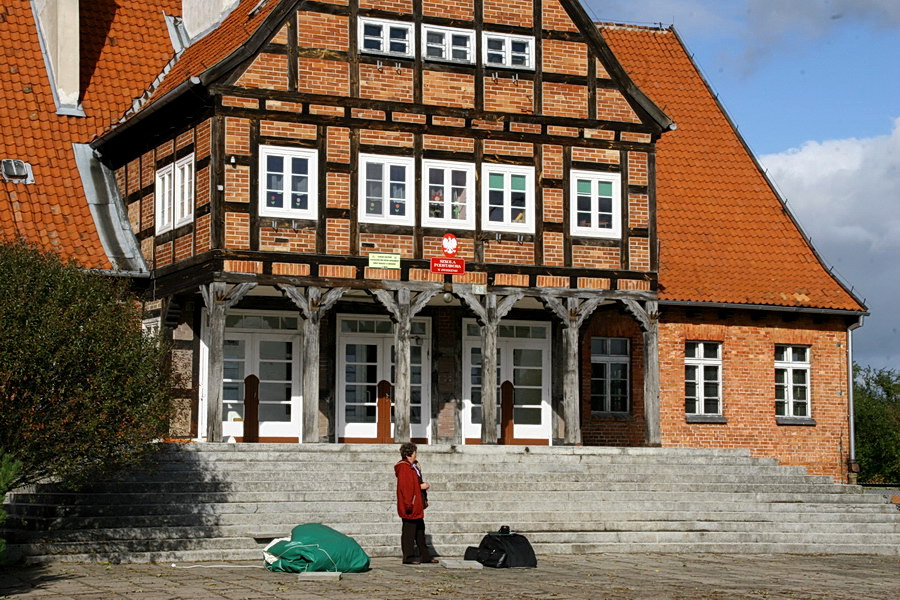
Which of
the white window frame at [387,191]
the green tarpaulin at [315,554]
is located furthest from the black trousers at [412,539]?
the white window frame at [387,191]

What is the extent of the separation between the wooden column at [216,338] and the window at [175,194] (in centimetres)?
172

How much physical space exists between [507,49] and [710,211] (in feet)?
21.7

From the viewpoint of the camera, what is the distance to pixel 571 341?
24.8 meters

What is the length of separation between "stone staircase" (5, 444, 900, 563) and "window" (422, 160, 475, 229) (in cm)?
430

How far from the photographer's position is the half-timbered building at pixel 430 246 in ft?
76.7

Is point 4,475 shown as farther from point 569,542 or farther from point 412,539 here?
point 569,542

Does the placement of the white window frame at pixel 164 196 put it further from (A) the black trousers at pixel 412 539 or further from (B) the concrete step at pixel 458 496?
(A) the black trousers at pixel 412 539

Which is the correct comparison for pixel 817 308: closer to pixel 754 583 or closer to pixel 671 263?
pixel 671 263

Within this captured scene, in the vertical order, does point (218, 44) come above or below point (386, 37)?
above

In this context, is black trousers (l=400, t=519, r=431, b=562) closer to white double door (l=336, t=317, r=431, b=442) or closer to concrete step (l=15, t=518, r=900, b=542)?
concrete step (l=15, t=518, r=900, b=542)

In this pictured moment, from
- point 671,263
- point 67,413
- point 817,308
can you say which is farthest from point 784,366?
point 67,413

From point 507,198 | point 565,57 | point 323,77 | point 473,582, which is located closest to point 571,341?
point 507,198

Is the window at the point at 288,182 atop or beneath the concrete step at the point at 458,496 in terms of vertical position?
atop

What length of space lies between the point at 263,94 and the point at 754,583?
455 inches
